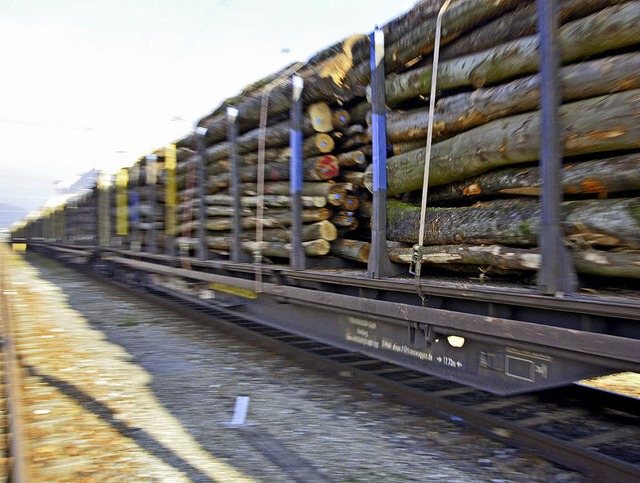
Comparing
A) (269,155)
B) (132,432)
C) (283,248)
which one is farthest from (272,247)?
(132,432)

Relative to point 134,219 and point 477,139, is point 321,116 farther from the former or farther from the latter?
point 134,219

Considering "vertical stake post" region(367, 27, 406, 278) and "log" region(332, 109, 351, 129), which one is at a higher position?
"log" region(332, 109, 351, 129)

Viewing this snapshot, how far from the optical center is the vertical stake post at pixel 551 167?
292cm

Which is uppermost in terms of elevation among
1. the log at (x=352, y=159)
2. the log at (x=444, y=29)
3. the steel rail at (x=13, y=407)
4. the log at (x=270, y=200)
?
the log at (x=444, y=29)

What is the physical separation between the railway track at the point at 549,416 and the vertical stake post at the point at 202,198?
299 centimetres

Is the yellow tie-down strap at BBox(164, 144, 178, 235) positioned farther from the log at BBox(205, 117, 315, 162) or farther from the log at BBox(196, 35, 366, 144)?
the log at BBox(196, 35, 366, 144)

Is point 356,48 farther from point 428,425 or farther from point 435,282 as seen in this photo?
point 428,425

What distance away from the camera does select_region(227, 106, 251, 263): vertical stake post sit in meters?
7.04

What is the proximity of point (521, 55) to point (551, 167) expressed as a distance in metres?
0.98

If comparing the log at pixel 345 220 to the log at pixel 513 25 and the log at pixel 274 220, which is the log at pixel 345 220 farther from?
the log at pixel 513 25

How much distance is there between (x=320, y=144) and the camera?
5.75 metres

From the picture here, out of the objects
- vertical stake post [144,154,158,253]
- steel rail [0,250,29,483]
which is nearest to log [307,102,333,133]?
steel rail [0,250,29,483]

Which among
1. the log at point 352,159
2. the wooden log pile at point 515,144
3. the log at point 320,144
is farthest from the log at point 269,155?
the wooden log pile at point 515,144

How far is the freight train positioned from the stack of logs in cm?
1
